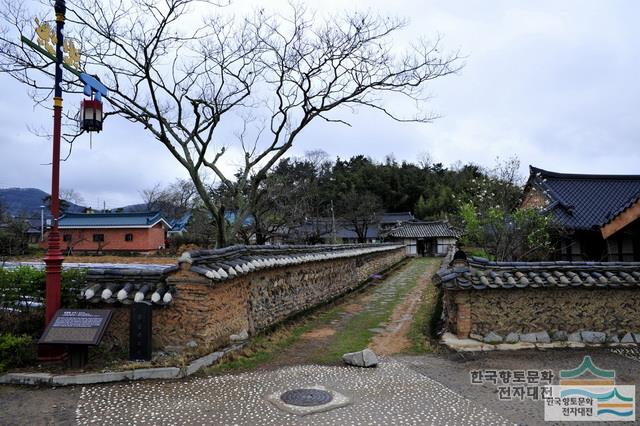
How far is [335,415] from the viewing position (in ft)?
16.3

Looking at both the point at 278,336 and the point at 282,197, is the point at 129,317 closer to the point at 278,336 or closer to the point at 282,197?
the point at 278,336

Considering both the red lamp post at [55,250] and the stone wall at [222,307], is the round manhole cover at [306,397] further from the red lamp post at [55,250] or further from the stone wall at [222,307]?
the red lamp post at [55,250]

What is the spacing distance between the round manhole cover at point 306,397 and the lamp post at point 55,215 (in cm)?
370

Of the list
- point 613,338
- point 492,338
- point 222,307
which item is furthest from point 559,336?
point 222,307

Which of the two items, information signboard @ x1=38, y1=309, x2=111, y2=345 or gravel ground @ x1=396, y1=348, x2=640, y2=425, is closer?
gravel ground @ x1=396, y1=348, x2=640, y2=425

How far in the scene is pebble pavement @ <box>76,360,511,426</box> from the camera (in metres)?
4.81

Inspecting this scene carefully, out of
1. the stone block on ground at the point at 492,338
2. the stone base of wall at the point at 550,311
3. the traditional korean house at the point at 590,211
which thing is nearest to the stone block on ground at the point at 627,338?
the stone base of wall at the point at 550,311

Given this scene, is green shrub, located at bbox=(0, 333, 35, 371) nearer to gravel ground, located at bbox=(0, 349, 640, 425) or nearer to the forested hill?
gravel ground, located at bbox=(0, 349, 640, 425)

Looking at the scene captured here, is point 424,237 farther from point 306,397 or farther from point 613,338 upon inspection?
point 306,397

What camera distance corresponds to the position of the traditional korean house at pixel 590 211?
13.5 meters

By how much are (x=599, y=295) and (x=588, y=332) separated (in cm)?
72

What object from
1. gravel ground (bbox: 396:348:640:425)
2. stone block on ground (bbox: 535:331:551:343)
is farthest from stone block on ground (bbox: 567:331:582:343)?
stone block on ground (bbox: 535:331:551:343)

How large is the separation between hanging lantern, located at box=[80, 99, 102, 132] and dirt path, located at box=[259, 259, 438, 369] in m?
4.68

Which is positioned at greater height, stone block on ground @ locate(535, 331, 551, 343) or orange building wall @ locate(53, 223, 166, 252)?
orange building wall @ locate(53, 223, 166, 252)
